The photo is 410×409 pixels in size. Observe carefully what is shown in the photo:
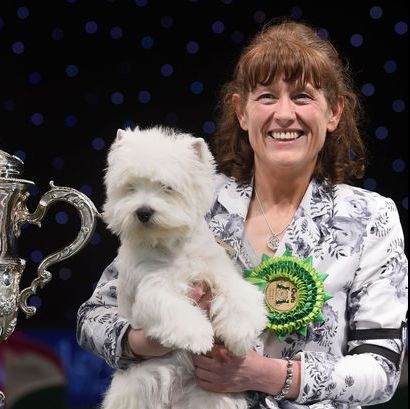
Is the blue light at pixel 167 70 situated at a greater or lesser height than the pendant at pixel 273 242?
greater

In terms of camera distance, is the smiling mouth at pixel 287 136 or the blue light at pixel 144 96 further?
the blue light at pixel 144 96

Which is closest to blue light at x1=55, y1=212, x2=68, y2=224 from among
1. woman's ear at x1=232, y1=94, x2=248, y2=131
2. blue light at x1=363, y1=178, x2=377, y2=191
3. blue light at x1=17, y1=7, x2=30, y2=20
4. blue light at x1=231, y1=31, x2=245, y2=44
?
blue light at x1=17, y1=7, x2=30, y2=20

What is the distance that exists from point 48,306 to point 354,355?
4.52 feet

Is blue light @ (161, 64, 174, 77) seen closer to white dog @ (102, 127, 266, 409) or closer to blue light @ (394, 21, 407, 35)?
blue light @ (394, 21, 407, 35)

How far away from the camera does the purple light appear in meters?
3.13

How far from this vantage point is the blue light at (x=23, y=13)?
10.3ft

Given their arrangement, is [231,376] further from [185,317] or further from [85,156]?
[85,156]

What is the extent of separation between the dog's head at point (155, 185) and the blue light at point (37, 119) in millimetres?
1204

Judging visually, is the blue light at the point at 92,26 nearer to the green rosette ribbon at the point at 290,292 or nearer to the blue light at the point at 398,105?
the blue light at the point at 398,105

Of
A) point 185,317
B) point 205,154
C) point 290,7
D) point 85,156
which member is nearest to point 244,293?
point 185,317

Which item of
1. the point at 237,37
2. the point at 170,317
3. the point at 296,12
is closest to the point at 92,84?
the point at 237,37

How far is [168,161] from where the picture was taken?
190 centimetres

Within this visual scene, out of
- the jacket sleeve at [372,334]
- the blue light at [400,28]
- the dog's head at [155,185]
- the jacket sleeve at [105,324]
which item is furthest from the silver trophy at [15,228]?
the blue light at [400,28]

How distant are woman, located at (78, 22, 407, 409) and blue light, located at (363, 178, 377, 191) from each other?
776mm
